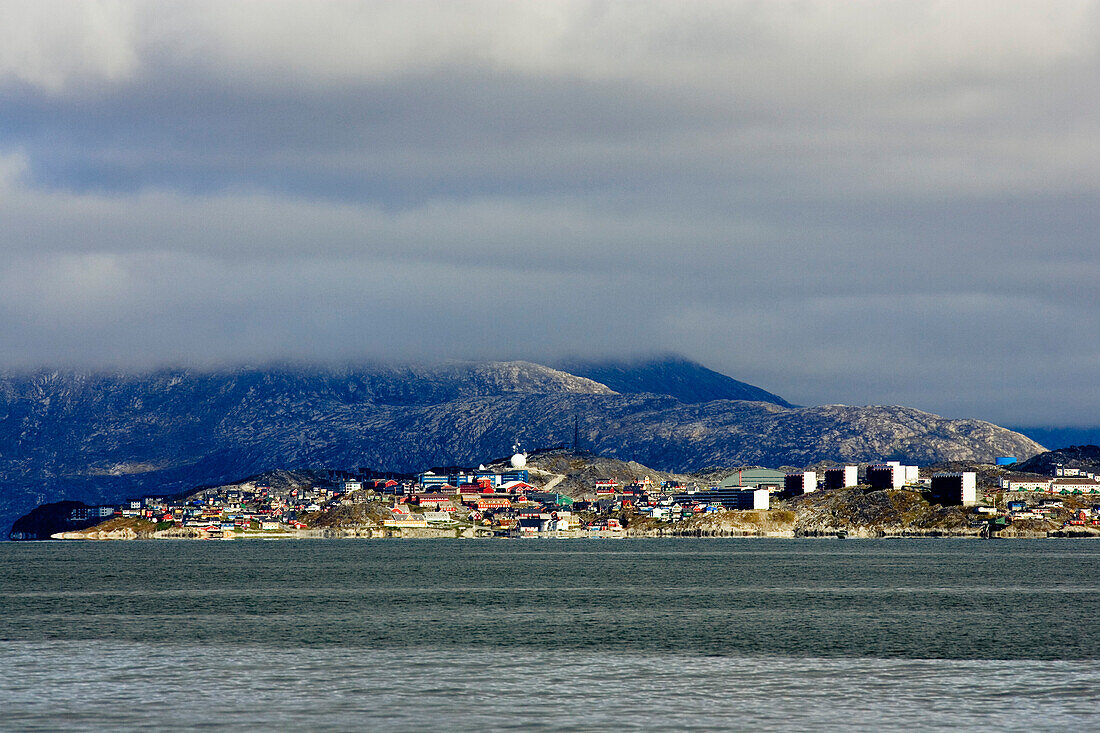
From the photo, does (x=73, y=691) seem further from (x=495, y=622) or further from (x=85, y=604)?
(x=85, y=604)

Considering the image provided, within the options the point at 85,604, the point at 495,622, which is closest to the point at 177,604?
the point at 85,604

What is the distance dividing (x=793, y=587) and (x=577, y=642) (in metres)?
77.4

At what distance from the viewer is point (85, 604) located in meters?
145

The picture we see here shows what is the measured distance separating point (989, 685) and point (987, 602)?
6934 cm

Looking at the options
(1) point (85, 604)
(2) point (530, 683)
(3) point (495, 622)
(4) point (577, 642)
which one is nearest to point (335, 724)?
(2) point (530, 683)

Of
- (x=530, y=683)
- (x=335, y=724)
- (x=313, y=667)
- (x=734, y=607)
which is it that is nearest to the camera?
(x=335, y=724)

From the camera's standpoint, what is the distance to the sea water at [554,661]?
2630 inches

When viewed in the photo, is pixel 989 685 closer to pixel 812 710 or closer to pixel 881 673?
pixel 881 673

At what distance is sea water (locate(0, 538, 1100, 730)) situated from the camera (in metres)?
66.8

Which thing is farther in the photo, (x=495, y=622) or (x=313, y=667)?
(x=495, y=622)

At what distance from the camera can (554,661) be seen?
295ft

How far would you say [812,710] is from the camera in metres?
68.4

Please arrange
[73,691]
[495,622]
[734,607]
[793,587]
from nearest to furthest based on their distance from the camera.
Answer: [73,691] < [495,622] < [734,607] < [793,587]

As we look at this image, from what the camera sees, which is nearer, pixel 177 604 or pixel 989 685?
pixel 989 685
